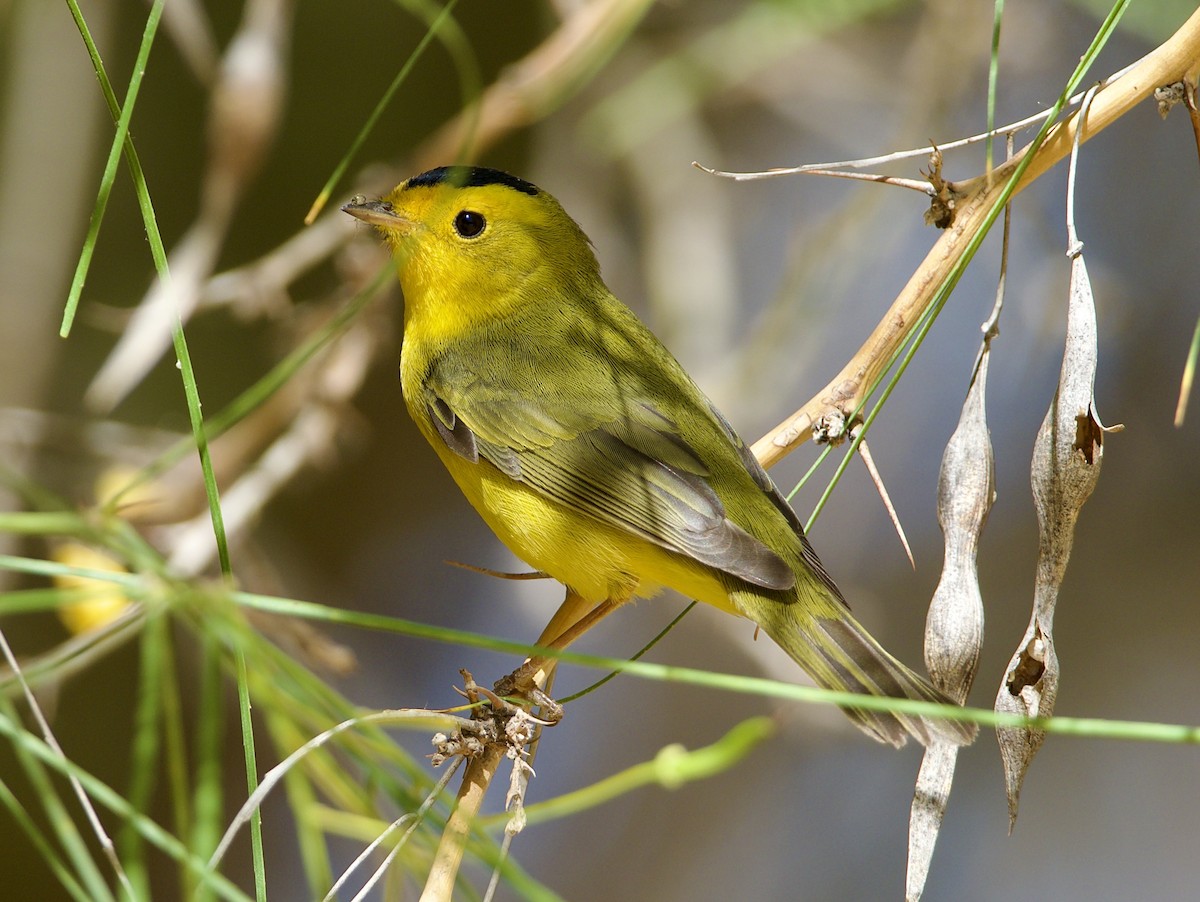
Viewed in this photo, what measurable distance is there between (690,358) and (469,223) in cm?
120

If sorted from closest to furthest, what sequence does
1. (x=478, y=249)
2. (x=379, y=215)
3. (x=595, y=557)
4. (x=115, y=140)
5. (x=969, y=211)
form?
(x=115, y=140)
(x=969, y=211)
(x=595, y=557)
(x=379, y=215)
(x=478, y=249)

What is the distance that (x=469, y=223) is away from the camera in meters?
3.13

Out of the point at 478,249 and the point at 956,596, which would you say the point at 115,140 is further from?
the point at 478,249

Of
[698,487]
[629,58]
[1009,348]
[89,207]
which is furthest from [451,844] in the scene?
[629,58]

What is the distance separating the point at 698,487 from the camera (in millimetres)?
2609

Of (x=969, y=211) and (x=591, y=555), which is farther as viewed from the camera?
(x=591, y=555)

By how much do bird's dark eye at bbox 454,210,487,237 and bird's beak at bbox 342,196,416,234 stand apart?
0.20m

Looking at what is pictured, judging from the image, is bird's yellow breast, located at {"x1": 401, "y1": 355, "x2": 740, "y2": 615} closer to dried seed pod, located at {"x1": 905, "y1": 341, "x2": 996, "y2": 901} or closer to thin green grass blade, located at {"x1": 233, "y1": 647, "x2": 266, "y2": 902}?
dried seed pod, located at {"x1": 905, "y1": 341, "x2": 996, "y2": 901}

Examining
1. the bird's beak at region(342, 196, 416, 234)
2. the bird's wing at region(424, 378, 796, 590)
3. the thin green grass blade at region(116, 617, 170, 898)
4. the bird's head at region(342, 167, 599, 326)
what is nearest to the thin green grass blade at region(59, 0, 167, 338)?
the thin green grass blade at region(116, 617, 170, 898)

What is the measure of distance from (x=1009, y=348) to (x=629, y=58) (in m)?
1.69

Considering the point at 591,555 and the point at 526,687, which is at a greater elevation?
the point at 591,555

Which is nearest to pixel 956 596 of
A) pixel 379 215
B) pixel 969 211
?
pixel 969 211

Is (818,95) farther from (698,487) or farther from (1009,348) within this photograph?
(698,487)

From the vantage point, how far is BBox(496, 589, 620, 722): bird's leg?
2.21 metres
